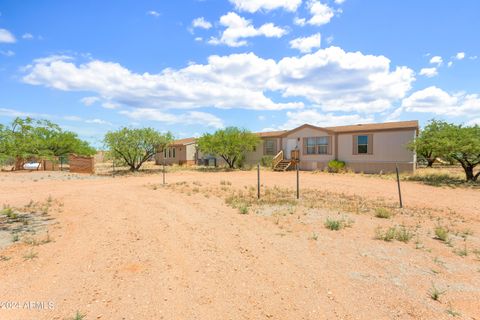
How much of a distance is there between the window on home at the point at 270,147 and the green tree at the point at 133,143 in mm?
10309

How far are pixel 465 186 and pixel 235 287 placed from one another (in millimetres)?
16887

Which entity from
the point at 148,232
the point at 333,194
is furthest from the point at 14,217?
the point at 333,194

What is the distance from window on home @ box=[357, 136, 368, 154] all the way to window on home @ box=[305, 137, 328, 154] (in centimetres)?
278

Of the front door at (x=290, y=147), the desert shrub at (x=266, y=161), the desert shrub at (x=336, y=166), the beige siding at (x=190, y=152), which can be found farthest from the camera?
the beige siding at (x=190, y=152)

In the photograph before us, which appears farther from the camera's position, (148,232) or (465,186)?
(465,186)

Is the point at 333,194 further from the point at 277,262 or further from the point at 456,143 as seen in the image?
the point at 456,143

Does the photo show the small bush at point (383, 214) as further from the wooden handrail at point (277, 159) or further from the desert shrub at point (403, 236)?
the wooden handrail at point (277, 159)

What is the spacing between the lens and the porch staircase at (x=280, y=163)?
1002 inches

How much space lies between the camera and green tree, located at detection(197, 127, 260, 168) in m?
27.0

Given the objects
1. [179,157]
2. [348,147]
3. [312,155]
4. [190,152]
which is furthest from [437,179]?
[179,157]

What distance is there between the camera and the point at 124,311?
3355mm

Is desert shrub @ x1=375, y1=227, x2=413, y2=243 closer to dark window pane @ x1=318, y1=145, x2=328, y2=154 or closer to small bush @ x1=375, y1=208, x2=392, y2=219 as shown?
small bush @ x1=375, y1=208, x2=392, y2=219

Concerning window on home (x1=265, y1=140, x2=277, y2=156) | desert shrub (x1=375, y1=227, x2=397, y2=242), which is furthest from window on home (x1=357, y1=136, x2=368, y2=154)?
desert shrub (x1=375, y1=227, x2=397, y2=242)

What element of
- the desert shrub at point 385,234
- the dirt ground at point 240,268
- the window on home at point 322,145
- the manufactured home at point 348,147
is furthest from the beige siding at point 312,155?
the desert shrub at point 385,234
